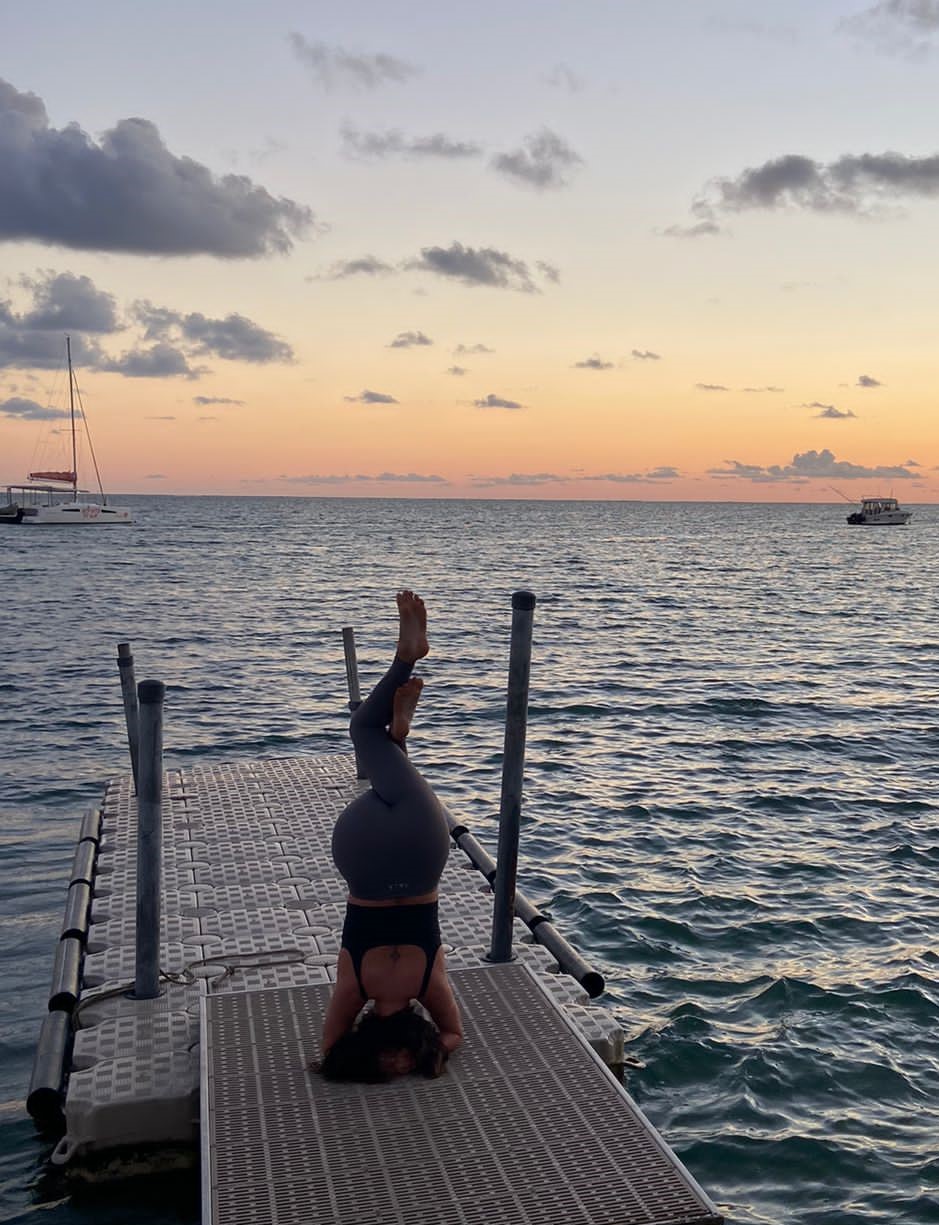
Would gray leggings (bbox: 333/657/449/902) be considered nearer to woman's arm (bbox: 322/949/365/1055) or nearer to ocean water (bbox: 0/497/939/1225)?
woman's arm (bbox: 322/949/365/1055)

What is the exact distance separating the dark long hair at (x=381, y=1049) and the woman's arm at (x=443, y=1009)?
0.15 m

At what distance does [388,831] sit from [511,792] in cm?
232

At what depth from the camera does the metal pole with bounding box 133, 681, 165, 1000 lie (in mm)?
8422

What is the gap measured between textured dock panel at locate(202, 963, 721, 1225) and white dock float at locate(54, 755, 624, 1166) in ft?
1.47

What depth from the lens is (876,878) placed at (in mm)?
14102

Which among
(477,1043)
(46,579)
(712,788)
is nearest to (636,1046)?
(477,1043)

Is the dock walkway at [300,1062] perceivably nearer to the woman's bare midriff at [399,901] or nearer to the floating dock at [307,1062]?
the floating dock at [307,1062]

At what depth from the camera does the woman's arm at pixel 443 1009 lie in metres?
7.21

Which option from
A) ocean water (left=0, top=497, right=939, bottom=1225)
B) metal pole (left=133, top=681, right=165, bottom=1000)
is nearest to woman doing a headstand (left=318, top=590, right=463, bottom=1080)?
ocean water (left=0, top=497, right=939, bottom=1225)

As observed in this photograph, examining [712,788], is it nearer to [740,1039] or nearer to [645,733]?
[645,733]

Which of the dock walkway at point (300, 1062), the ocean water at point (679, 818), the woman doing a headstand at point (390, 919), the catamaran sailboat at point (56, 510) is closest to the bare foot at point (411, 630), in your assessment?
the woman doing a headstand at point (390, 919)

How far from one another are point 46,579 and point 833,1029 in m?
67.0

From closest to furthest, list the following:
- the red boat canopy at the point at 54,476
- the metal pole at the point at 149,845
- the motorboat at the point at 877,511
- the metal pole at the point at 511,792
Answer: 1. the metal pole at the point at 149,845
2. the metal pole at the point at 511,792
3. the red boat canopy at the point at 54,476
4. the motorboat at the point at 877,511

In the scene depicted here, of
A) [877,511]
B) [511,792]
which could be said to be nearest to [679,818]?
[511,792]
